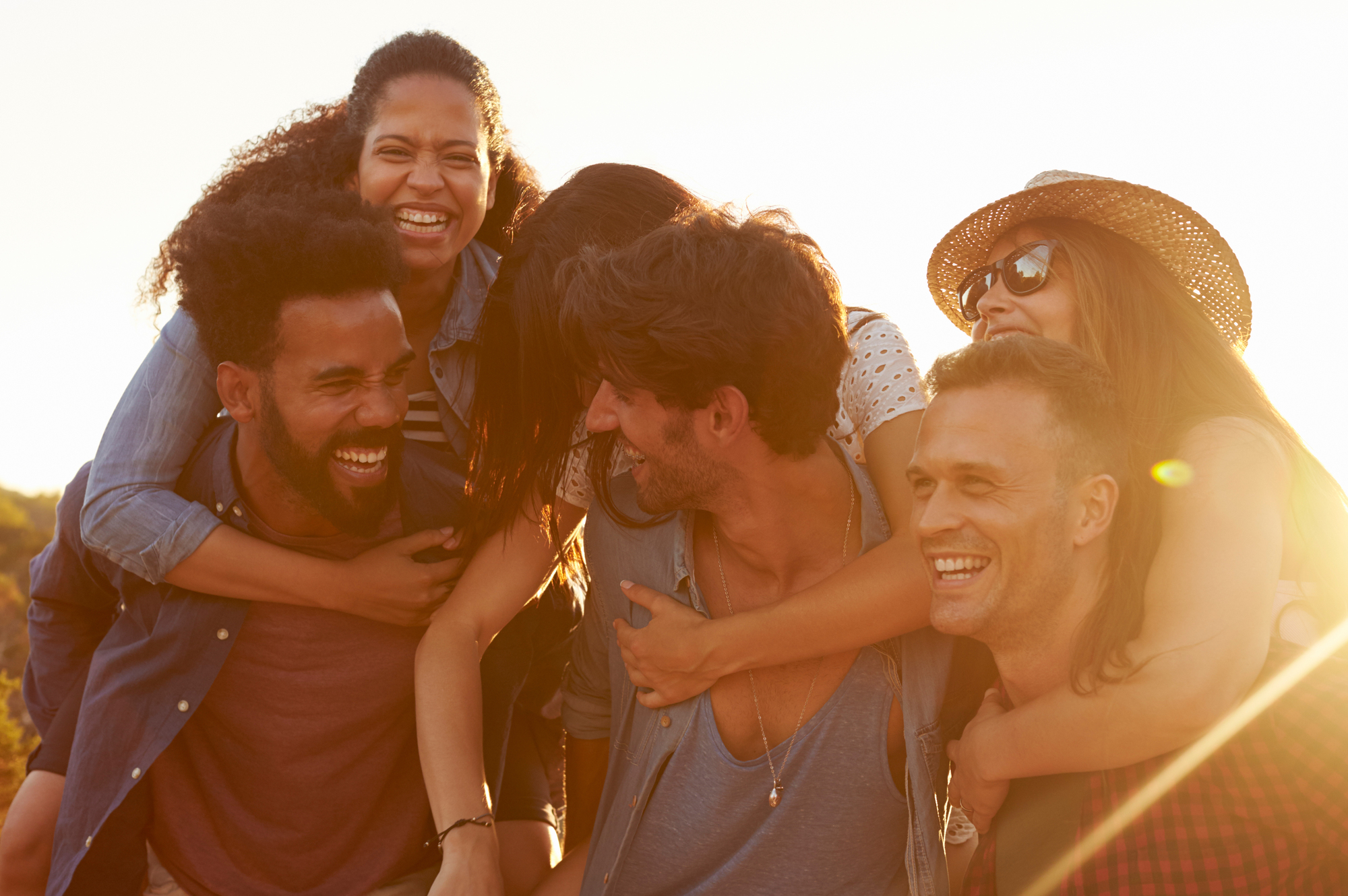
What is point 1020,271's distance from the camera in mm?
3576

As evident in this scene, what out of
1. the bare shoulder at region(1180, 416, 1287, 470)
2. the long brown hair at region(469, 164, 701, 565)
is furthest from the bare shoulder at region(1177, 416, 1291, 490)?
the long brown hair at region(469, 164, 701, 565)

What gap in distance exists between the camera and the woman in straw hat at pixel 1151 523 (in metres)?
2.55

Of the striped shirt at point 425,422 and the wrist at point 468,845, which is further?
the striped shirt at point 425,422

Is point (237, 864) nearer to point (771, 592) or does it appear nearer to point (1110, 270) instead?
point (771, 592)

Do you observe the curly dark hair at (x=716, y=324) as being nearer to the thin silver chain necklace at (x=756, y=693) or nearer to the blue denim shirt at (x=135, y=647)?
the thin silver chain necklace at (x=756, y=693)

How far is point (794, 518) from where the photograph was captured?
3.23 meters

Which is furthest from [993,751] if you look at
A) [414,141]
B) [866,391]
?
[414,141]

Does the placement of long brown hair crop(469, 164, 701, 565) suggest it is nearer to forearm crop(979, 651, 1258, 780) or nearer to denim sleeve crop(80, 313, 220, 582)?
denim sleeve crop(80, 313, 220, 582)

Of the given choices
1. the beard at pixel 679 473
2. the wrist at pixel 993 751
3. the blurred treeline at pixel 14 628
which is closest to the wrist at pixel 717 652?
the beard at pixel 679 473

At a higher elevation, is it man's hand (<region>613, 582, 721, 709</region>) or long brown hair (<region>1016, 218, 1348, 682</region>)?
long brown hair (<region>1016, 218, 1348, 682</region>)

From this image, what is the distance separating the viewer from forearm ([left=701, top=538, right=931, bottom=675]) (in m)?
2.89

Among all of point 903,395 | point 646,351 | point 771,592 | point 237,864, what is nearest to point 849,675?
point 771,592

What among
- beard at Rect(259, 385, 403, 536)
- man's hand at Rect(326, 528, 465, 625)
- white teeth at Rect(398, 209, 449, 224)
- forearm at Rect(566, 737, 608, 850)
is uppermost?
white teeth at Rect(398, 209, 449, 224)

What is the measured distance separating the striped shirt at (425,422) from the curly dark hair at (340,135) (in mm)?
875
